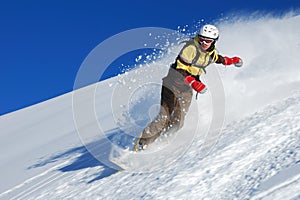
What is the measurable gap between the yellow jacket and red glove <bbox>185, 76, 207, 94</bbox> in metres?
0.36

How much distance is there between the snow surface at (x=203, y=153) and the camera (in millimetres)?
3736

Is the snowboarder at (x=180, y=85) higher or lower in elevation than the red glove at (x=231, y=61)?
lower

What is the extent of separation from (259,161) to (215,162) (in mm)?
492

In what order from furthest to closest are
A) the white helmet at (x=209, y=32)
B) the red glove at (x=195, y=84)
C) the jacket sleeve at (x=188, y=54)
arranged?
the jacket sleeve at (x=188, y=54) → the white helmet at (x=209, y=32) → the red glove at (x=195, y=84)

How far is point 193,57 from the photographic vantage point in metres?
5.80

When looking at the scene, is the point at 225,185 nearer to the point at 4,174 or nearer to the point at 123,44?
the point at 123,44

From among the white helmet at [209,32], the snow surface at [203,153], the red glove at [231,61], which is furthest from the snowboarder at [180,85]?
the red glove at [231,61]

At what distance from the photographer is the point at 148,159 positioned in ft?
17.5

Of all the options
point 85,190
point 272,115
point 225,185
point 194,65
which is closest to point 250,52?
point 194,65

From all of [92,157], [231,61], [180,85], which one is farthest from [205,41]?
[92,157]

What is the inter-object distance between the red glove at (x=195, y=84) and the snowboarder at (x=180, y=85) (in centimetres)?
23

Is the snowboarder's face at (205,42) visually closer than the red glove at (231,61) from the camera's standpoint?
Yes

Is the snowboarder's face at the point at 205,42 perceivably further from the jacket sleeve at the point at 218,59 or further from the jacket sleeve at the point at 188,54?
the jacket sleeve at the point at 218,59

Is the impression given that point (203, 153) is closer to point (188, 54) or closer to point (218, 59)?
point (188, 54)
